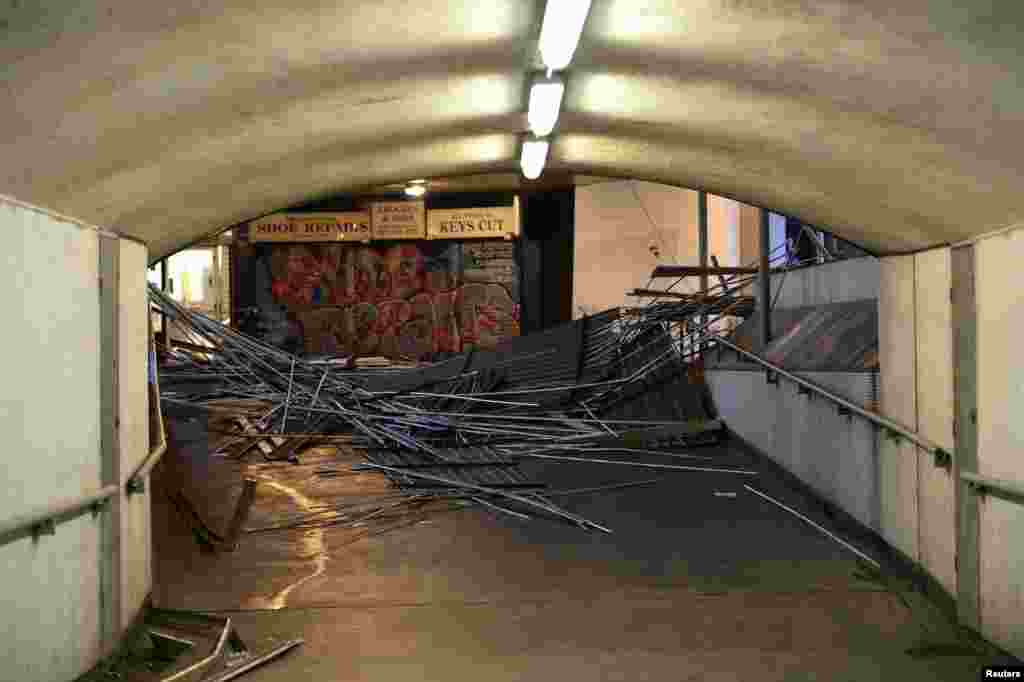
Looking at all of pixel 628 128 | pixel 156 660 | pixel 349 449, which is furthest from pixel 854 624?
pixel 349 449

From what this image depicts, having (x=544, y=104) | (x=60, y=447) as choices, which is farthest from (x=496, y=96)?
(x=60, y=447)

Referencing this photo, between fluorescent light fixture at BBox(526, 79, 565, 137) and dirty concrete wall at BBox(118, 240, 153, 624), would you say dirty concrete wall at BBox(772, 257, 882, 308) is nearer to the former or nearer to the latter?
fluorescent light fixture at BBox(526, 79, 565, 137)

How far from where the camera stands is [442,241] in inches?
922

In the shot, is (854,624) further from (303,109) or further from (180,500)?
(180,500)

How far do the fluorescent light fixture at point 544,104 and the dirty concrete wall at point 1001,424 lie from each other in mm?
2272

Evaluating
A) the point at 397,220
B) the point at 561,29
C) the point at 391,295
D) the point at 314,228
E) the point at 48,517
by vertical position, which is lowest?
the point at 48,517

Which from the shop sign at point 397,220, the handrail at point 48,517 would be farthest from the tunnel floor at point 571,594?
the shop sign at point 397,220

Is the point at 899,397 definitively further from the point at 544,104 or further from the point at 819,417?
the point at 544,104

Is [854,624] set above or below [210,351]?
below

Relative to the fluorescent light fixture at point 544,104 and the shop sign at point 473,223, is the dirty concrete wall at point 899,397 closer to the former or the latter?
the fluorescent light fixture at point 544,104

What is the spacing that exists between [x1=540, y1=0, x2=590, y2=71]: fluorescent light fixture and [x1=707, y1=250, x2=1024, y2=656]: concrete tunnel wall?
87.7 inches

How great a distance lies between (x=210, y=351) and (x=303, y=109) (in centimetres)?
900

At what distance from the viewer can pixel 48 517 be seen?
4.54 meters

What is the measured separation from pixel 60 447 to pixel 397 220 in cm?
1847
